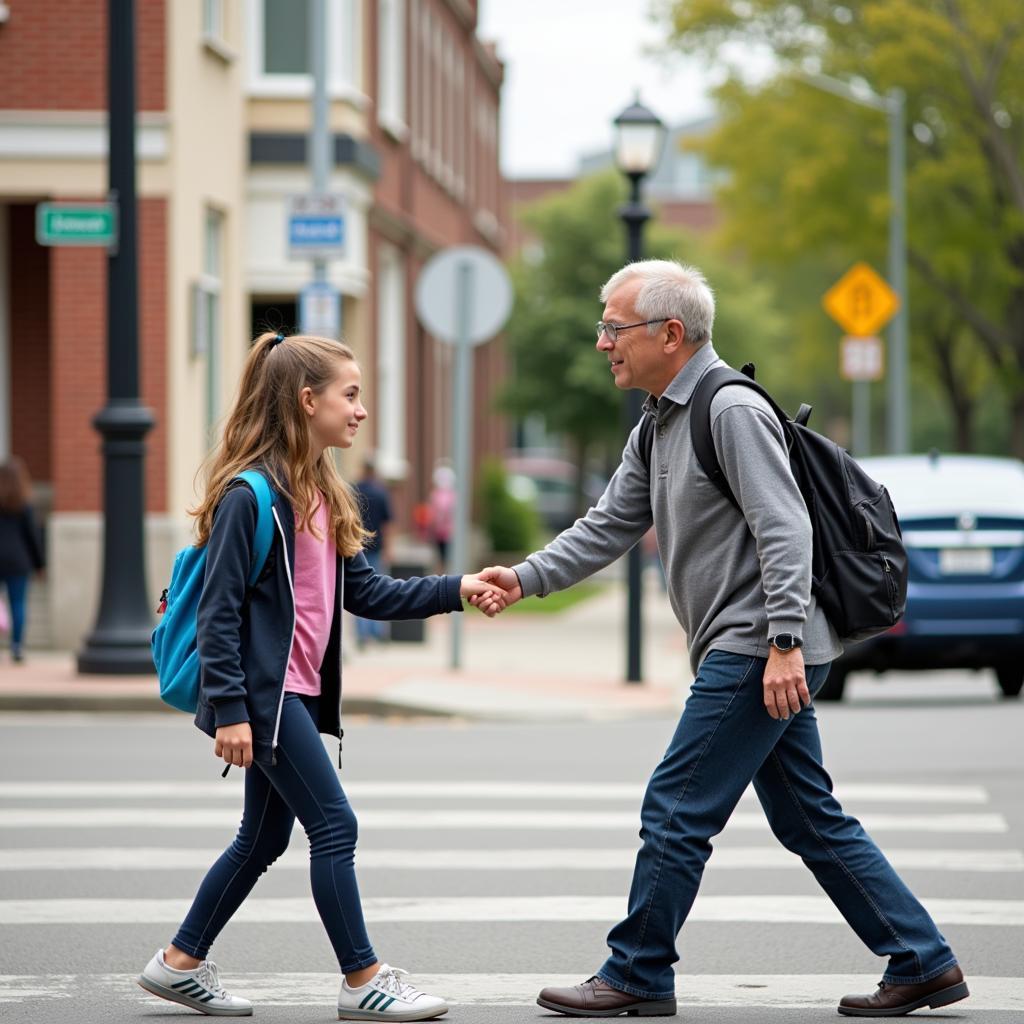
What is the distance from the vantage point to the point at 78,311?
58.2ft

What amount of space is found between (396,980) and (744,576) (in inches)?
54.6

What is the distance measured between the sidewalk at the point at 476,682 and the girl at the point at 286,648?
25.7ft

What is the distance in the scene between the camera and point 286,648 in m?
5.34

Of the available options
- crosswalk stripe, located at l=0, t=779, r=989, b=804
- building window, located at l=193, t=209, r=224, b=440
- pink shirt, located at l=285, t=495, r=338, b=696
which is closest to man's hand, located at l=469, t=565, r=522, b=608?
pink shirt, located at l=285, t=495, r=338, b=696

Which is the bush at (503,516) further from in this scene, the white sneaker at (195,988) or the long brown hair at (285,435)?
the long brown hair at (285,435)

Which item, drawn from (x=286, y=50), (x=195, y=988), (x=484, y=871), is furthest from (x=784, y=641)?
(x=286, y=50)

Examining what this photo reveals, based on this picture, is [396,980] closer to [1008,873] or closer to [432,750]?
[1008,873]

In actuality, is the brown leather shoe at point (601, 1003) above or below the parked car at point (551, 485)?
above

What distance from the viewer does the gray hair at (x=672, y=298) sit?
5.53 m

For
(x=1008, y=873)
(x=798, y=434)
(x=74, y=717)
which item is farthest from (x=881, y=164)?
(x=798, y=434)

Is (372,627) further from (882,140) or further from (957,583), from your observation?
(882,140)

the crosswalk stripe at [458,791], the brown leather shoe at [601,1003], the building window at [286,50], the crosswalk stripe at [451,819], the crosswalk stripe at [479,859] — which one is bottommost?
the crosswalk stripe at [458,791]

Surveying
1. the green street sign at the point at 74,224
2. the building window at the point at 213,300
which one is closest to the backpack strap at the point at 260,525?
the green street sign at the point at 74,224

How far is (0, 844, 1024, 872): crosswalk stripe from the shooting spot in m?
8.07
